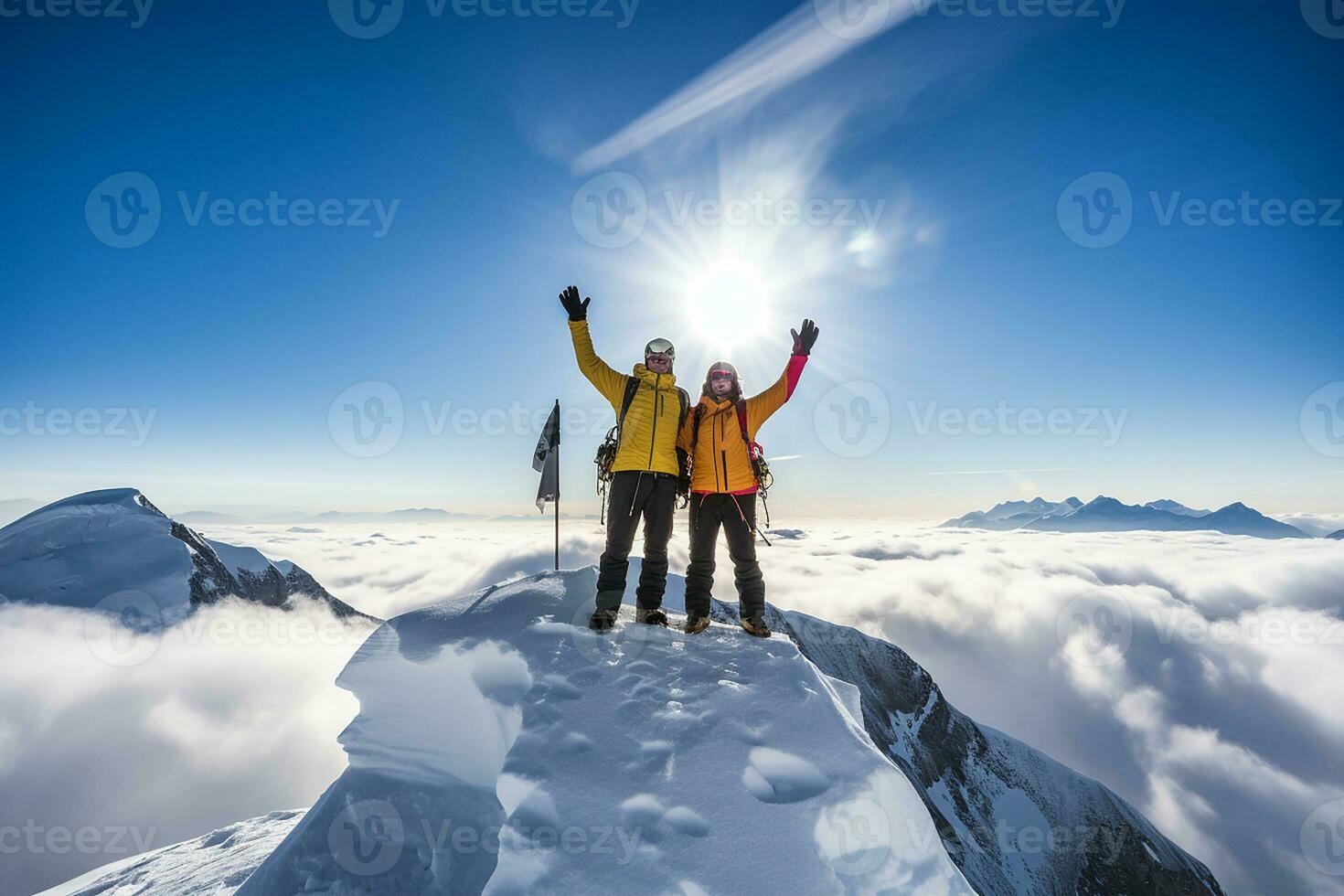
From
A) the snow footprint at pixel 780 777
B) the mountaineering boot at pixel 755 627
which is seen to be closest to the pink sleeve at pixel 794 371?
the mountaineering boot at pixel 755 627

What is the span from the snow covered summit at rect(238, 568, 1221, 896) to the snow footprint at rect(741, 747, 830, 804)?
15mm

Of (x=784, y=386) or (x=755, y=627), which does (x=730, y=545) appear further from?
(x=784, y=386)

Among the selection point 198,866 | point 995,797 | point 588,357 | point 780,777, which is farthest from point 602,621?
point 995,797

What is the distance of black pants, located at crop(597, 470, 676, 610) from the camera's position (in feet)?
21.9

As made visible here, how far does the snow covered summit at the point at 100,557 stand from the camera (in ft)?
422

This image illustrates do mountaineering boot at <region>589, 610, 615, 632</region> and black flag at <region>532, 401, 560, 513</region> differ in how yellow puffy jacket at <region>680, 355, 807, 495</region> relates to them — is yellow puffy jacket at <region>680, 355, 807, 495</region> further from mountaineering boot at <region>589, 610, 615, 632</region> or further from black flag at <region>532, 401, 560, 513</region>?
black flag at <region>532, 401, 560, 513</region>

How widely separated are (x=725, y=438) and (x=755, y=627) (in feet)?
8.10

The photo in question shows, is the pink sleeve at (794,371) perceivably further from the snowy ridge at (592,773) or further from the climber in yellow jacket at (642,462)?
the snowy ridge at (592,773)

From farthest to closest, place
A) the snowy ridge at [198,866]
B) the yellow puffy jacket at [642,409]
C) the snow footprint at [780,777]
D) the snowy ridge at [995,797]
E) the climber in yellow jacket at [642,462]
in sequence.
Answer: the snowy ridge at [995,797]
the snowy ridge at [198,866]
the yellow puffy jacket at [642,409]
the climber in yellow jacket at [642,462]
the snow footprint at [780,777]

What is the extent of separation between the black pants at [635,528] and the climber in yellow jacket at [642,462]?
0.5 inches

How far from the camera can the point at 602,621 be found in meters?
6.14

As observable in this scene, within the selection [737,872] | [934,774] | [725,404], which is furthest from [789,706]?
[934,774]

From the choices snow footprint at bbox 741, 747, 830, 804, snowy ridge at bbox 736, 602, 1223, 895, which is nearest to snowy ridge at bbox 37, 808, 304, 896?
snow footprint at bbox 741, 747, 830, 804

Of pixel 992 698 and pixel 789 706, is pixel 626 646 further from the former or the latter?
pixel 992 698
